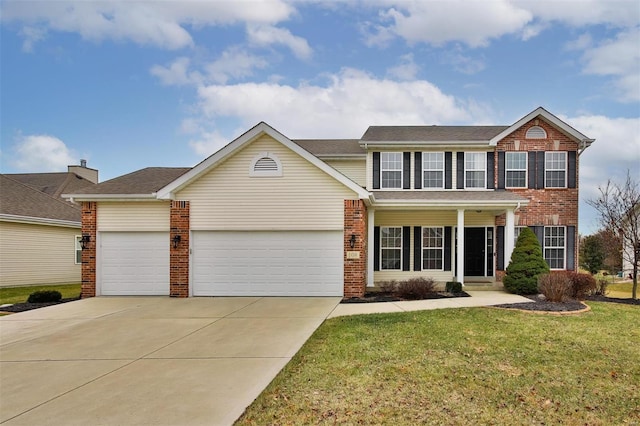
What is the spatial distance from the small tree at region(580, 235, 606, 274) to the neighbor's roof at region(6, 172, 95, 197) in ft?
107

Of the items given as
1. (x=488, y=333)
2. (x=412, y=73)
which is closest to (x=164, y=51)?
(x=412, y=73)

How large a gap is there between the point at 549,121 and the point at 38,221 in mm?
21993

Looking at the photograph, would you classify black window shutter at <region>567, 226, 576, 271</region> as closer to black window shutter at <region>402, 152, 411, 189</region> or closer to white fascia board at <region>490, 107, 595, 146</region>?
white fascia board at <region>490, 107, 595, 146</region>

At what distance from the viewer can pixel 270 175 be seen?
14.0m

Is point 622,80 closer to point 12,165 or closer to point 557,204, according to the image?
point 557,204

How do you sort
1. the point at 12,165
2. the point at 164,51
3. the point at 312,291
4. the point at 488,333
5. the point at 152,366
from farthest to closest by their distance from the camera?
the point at 12,165
the point at 164,51
the point at 312,291
the point at 488,333
the point at 152,366

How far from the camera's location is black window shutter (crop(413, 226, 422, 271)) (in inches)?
674

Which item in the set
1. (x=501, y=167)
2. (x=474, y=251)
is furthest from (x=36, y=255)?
(x=501, y=167)

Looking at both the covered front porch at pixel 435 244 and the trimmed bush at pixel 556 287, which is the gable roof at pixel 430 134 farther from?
the trimmed bush at pixel 556 287

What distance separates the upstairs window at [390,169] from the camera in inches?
679

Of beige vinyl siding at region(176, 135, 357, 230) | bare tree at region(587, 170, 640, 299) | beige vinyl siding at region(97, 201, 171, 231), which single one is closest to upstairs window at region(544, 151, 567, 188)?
bare tree at region(587, 170, 640, 299)

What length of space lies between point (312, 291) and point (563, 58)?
43.9ft

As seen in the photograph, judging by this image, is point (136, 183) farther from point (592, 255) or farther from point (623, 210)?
point (592, 255)

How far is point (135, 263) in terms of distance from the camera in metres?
14.5
